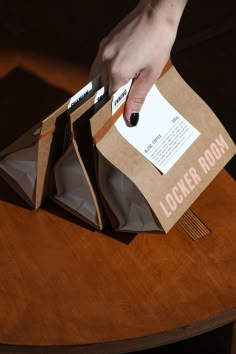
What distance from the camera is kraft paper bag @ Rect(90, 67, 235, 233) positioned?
3.71 feet

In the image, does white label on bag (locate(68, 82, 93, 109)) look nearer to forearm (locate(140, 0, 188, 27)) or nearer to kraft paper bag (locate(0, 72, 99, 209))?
kraft paper bag (locate(0, 72, 99, 209))

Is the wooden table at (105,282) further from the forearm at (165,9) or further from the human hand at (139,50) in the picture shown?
the forearm at (165,9)

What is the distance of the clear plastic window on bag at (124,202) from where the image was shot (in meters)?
1.16

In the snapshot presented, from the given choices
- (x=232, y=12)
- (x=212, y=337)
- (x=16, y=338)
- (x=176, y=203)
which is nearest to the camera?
(x=16, y=338)

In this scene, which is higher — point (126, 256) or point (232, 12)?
point (232, 12)

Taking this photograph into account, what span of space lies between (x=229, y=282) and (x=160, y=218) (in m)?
0.15

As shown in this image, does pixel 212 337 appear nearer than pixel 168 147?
No

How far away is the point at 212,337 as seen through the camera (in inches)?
58.1

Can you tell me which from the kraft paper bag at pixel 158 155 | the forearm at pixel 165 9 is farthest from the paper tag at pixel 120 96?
the forearm at pixel 165 9

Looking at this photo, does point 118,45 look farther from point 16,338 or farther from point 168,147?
point 16,338

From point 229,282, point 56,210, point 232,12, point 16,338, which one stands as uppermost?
point 232,12

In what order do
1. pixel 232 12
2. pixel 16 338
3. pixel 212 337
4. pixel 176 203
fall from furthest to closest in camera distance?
pixel 232 12, pixel 212 337, pixel 176 203, pixel 16 338

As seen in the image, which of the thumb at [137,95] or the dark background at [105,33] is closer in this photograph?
the thumb at [137,95]

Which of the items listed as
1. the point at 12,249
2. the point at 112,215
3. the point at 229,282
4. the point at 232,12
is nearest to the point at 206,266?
the point at 229,282
